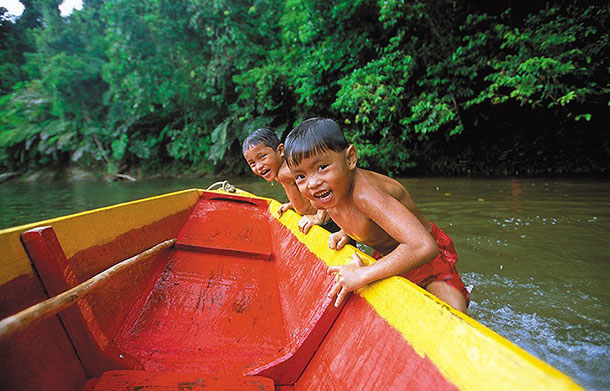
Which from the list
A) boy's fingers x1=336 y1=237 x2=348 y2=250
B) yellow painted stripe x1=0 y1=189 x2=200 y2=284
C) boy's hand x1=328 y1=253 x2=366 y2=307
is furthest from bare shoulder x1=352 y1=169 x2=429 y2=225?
yellow painted stripe x1=0 y1=189 x2=200 y2=284

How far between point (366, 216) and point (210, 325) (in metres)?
1.01

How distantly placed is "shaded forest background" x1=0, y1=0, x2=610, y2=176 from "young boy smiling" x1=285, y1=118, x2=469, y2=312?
5.85 metres

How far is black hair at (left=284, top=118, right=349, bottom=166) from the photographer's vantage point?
1.15 m

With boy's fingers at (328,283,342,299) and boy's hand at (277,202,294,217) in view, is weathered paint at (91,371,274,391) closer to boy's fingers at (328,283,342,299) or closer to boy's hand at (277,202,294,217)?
boy's fingers at (328,283,342,299)

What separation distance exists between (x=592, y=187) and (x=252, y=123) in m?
9.14

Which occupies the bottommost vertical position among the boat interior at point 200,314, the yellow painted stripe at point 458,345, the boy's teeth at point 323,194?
the boat interior at point 200,314

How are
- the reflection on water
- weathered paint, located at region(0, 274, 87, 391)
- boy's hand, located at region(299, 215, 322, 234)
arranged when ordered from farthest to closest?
boy's hand, located at region(299, 215, 322, 234), the reflection on water, weathered paint, located at region(0, 274, 87, 391)

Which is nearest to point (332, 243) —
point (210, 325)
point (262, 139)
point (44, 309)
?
point (210, 325)

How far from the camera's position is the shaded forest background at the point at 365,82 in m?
6.00

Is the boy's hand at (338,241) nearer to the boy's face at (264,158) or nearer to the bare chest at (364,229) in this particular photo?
the bare chest at (364,229)

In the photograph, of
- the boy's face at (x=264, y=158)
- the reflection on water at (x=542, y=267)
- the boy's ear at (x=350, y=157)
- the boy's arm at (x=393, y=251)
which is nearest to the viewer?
the boy's arm at (x=393, y=251)

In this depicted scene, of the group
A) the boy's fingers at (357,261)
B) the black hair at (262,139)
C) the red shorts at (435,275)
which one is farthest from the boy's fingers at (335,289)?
the black hair at (262,139)

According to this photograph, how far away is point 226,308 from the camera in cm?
173

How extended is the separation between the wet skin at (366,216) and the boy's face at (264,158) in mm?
1102
